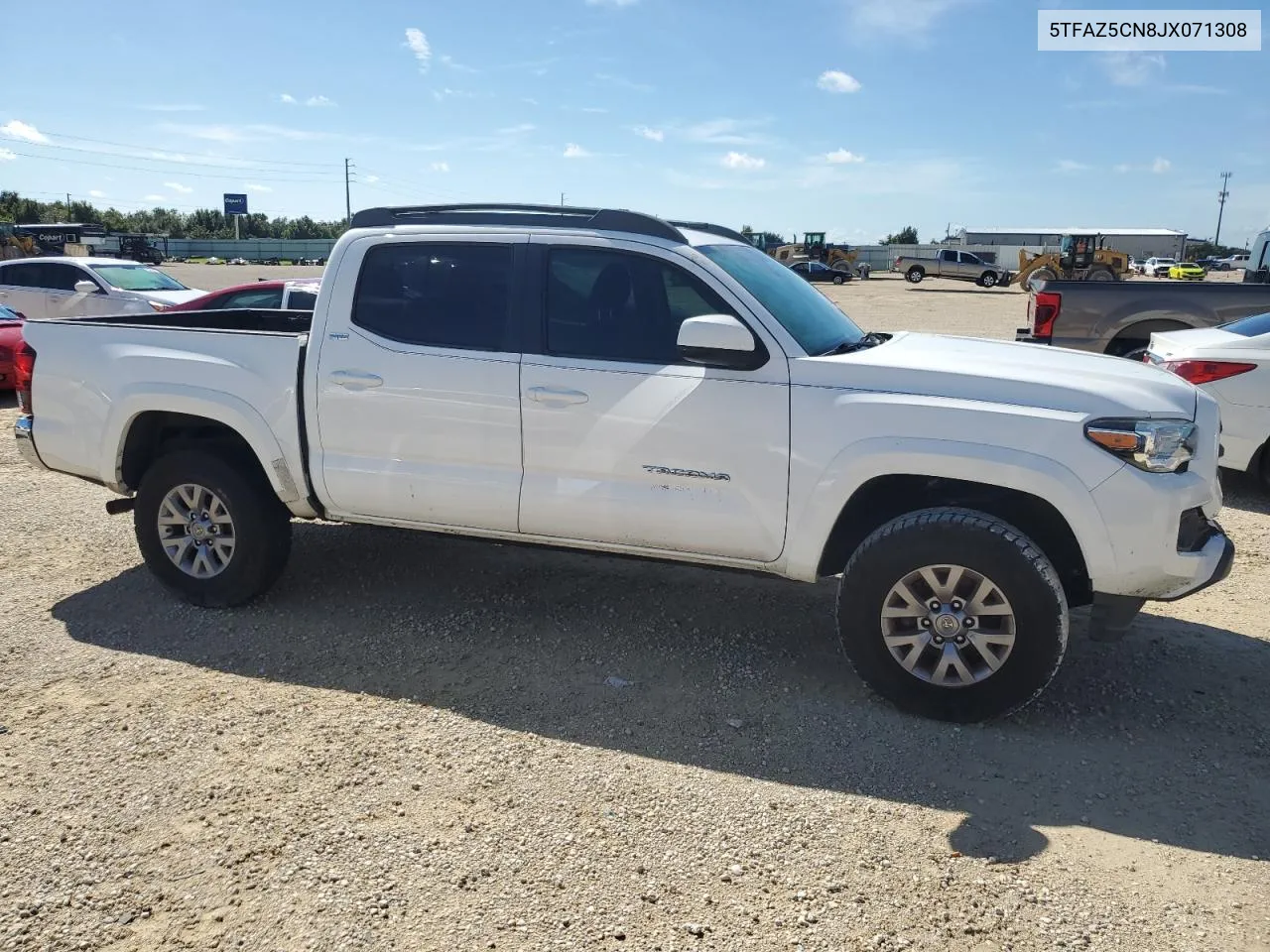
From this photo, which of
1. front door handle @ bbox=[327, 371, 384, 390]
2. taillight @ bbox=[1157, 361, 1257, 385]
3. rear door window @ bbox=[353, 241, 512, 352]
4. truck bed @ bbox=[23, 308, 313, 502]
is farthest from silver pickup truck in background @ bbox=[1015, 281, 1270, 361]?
truck bed @ bbox=[23, 308, 313, 502]

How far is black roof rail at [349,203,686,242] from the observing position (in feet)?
14.6

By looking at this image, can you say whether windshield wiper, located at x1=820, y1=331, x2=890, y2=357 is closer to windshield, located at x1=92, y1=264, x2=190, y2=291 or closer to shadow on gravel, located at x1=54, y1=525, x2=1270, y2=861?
shadow on gravel, located at x1=54, y1=525, x2=1270, y2=861

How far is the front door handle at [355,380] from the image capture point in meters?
4.55

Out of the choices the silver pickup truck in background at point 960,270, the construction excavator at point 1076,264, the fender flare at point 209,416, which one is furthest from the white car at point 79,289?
the silver pickup truck in background at point 960,270

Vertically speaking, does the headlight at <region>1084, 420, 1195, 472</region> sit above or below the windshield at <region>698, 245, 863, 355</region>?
below

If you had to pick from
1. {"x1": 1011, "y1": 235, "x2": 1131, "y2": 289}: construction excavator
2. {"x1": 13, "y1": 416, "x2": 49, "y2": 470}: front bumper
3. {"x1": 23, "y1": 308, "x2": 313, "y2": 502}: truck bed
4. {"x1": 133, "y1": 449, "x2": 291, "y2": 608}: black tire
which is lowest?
{"x1": 133, "y1": 449, "x2": 291, "y2": 608}: black tire

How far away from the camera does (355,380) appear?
4582 mm

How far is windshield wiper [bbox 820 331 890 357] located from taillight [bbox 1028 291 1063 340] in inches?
209

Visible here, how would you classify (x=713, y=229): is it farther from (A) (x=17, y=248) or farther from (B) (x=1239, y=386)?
(A) (x=17, y=248)

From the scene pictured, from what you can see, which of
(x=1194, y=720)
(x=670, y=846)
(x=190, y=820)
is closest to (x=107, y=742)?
(x=190, y=820)

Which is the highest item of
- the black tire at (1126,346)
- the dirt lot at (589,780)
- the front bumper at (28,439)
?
the black tire at (1126,346)

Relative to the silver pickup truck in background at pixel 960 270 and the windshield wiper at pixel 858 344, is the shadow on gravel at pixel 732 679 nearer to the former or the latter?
the windshield wiper at pixel 858 344

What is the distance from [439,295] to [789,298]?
164 cm

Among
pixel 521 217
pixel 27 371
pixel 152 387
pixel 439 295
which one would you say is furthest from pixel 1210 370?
pixel 27 371
